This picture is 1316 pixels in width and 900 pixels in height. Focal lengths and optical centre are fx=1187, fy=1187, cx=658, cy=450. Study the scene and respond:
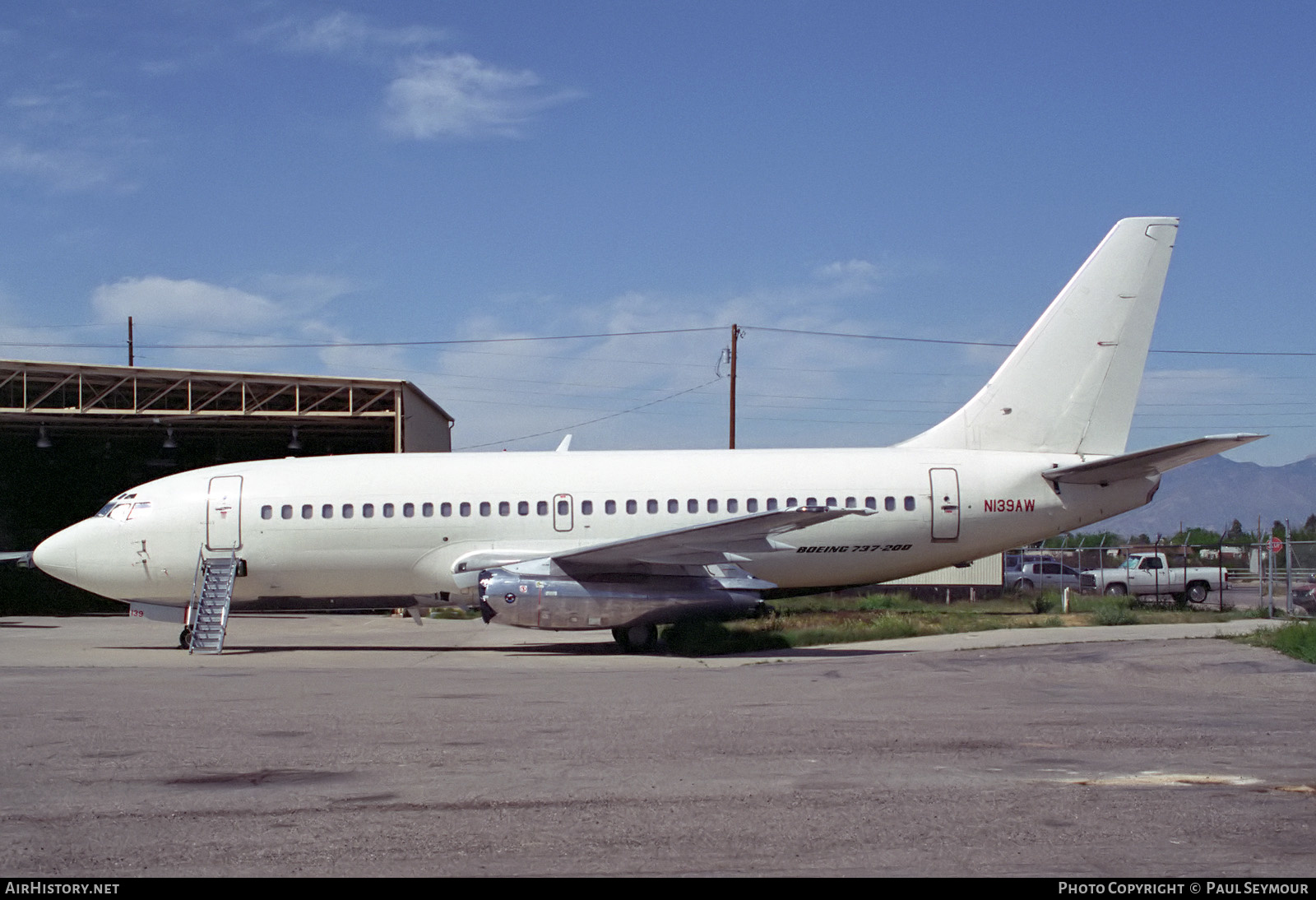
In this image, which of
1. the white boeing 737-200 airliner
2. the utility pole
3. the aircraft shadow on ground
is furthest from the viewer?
the utility pole

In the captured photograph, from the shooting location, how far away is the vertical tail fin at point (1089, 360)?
19.3 metres

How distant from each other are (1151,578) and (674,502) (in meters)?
24.5

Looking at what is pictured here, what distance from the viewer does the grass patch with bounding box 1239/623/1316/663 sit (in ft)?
46.2

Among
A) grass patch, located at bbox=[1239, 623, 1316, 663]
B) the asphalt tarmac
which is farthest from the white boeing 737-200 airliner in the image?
the asphalt tarmac

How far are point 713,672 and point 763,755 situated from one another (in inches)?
253

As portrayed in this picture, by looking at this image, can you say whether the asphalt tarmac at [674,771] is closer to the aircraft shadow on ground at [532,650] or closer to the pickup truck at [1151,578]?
the aircraft shadow on ground at [532,650]

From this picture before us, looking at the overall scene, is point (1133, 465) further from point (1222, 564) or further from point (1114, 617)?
point (1222, 564)

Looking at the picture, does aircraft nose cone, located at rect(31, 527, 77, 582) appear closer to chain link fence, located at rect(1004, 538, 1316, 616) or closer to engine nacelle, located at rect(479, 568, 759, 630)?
engine nacelle, located at rect(479, 568, 759, 630)

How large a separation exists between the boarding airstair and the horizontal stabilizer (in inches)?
518

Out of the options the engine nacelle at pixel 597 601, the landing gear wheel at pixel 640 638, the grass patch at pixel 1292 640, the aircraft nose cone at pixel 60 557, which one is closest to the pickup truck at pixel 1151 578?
the grass patch at pixel 1292 640

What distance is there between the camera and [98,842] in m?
5.55

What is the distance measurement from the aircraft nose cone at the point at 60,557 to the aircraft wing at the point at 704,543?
8.43 metres
